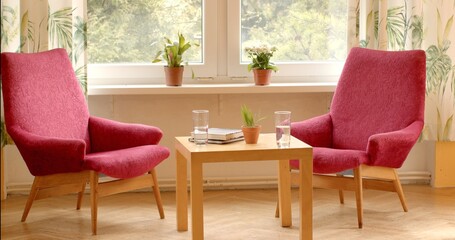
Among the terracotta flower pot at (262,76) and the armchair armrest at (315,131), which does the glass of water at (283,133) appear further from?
the terracotta flower pot at (262,76)

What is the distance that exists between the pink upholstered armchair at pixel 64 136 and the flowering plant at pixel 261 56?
0.94 m

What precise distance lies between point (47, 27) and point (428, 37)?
2.44m

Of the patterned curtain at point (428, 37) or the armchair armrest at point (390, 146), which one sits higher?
the patterned curtain at point (428, 37)

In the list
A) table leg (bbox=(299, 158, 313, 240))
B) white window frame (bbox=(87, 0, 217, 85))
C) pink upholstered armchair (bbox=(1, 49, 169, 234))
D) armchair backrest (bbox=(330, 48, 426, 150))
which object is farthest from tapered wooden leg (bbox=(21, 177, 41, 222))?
armchair backrest (bbox=(330, 48, 426, 150))

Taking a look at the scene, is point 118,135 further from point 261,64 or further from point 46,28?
point 261,64

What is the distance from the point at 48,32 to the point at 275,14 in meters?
1.52

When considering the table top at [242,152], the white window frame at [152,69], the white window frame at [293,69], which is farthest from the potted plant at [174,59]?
the table top at [242,152]

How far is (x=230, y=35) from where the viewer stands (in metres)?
4.40

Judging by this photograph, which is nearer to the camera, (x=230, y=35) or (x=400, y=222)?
(x=400, y=222)

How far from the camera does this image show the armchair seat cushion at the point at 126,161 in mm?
3221

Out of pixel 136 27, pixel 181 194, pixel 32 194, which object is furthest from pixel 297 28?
pixel 32 194

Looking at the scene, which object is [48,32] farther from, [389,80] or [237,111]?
[389,80]

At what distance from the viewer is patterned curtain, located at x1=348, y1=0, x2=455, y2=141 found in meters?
4.21

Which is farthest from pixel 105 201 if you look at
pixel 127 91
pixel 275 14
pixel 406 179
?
pixel 406 179
